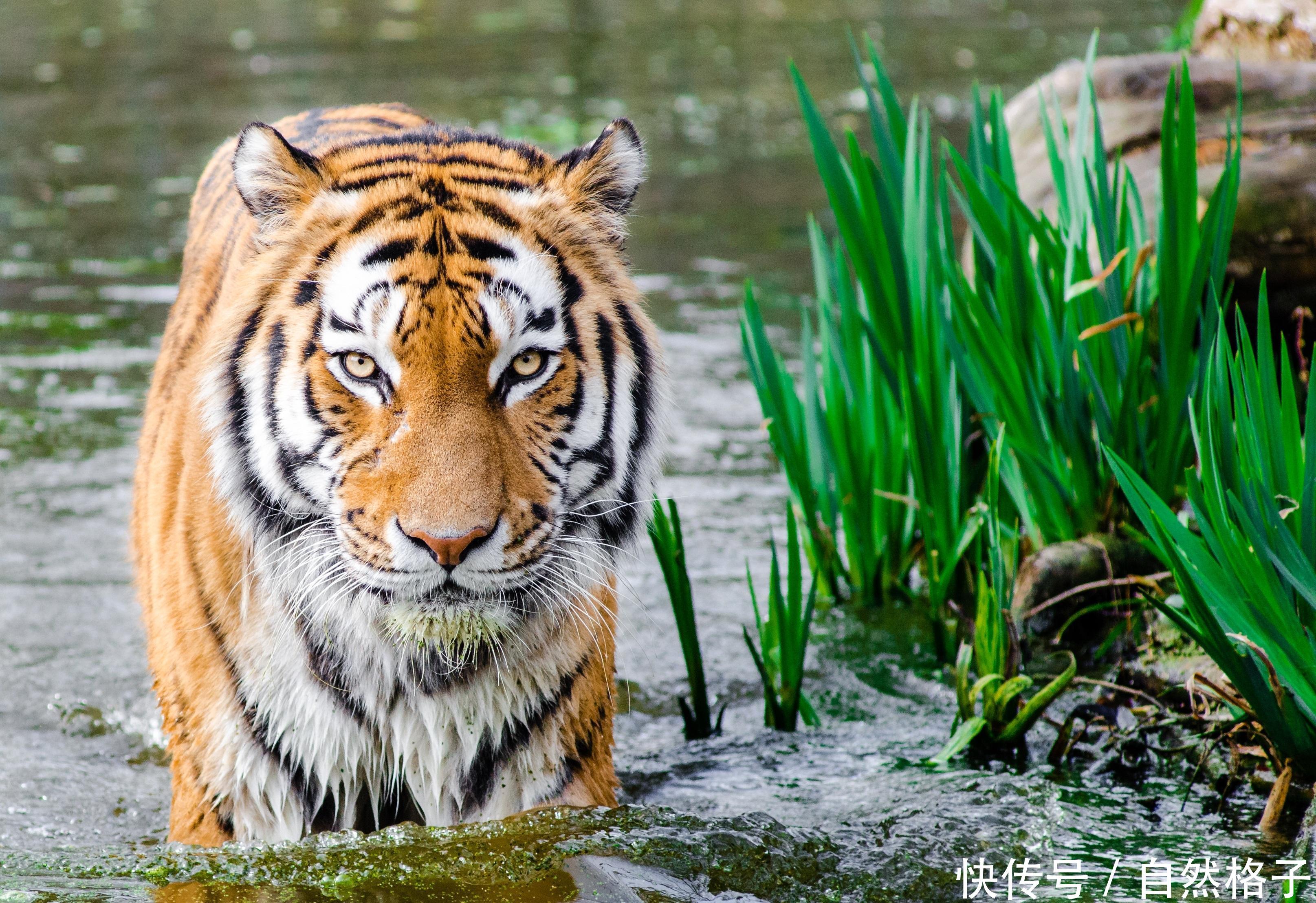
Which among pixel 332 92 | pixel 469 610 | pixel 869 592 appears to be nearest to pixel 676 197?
pixel 332 92

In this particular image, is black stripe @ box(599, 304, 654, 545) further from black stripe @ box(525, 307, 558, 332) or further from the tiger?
black stripe @ box(525, 307, 558, 332)

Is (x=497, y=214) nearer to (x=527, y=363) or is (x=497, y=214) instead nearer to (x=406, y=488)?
(x=527, y=363)

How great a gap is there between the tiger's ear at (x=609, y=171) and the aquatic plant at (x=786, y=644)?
2.43ft

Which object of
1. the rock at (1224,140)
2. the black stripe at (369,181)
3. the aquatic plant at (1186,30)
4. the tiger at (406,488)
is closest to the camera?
the tiger at (406,488)

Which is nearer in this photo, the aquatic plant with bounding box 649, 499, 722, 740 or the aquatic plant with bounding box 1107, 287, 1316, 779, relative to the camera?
the aquatic plant with bounding box 1107, 287, 1316, 779

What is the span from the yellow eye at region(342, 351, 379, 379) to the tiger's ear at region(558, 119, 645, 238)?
518mm

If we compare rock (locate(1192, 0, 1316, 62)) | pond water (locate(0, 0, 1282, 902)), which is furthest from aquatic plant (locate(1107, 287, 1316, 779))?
rock (locate(1192, 0, 1316, 62))

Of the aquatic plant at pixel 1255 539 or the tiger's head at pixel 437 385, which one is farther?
the aquatic plant at pixel 1255 539

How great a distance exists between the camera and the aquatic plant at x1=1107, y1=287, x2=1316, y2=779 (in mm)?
2398

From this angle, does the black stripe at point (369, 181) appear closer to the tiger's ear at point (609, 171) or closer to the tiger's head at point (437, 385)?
the tiger's head at point (437, 385)

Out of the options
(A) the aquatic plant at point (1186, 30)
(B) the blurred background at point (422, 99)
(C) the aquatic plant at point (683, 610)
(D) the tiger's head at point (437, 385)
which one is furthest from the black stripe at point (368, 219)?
(A) the aquatic plant at point (1186, 30)

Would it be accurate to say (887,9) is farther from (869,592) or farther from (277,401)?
(277,401)

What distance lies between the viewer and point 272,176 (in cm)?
243

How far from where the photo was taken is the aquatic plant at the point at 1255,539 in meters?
2.40
